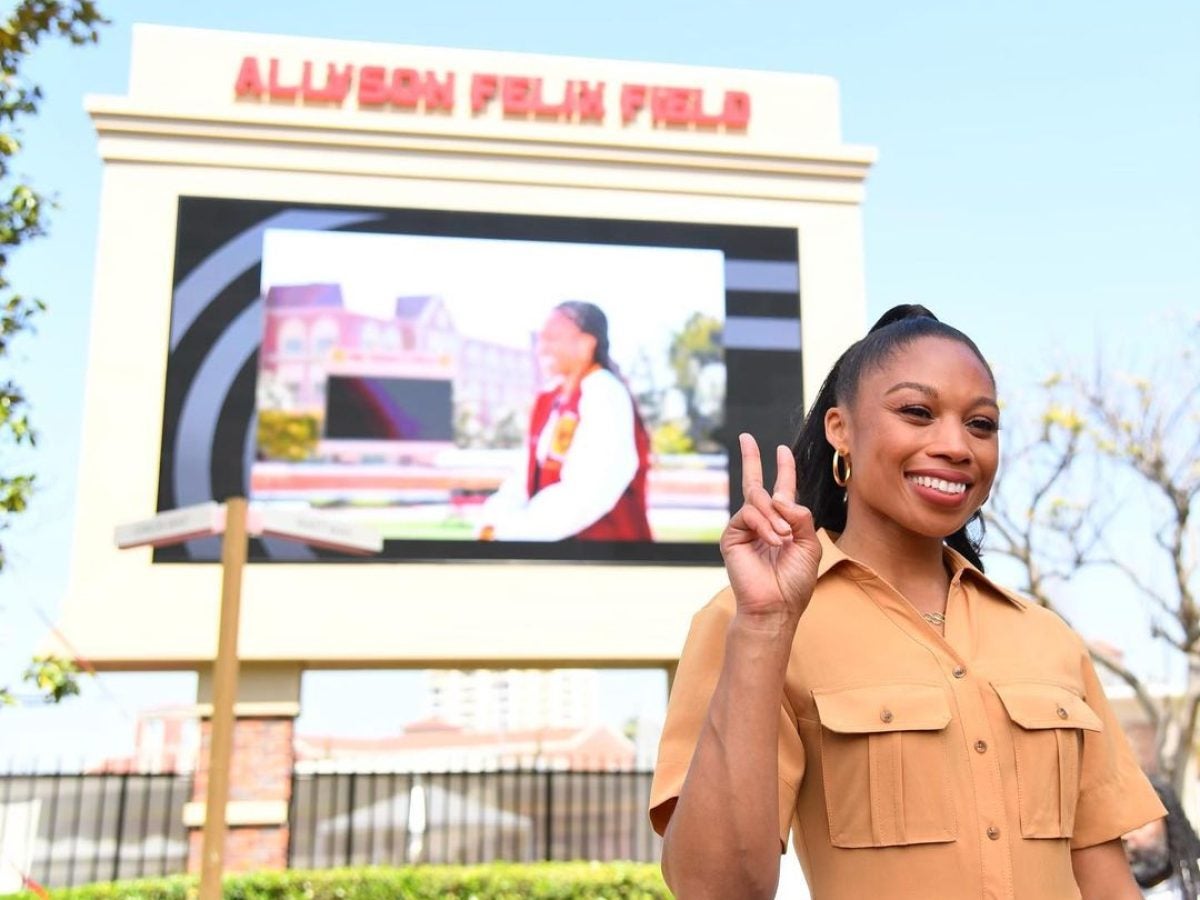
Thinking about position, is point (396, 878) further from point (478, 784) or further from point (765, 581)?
point (765, 581)

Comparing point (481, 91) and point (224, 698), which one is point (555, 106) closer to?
point (481, 91)

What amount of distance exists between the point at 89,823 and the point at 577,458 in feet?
22.1

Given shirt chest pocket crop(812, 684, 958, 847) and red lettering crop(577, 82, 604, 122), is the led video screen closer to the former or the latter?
red lettering crop(577, 82, 604, 122)

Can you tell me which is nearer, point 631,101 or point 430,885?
point 430,885

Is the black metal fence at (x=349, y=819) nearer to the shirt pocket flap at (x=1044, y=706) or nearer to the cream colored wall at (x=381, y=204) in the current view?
the cream colored wall at (x=381, y=204)

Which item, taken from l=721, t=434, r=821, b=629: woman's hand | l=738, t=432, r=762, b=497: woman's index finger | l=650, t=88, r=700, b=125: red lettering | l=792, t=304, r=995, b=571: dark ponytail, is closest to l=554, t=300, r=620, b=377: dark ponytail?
l=650, t=88, r=700, b=125: red lettering

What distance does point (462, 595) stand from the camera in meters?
13.9

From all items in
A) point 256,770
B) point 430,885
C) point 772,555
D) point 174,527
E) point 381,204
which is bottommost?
point 430,885

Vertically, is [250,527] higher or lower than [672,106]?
lower

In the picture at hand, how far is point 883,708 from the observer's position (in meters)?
1.54

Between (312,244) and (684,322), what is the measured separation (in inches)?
177

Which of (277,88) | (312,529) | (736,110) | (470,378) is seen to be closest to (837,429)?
(312,529)

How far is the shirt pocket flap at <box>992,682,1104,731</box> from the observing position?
1588 mm

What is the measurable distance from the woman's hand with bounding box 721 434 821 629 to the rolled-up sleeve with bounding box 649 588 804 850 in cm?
9
